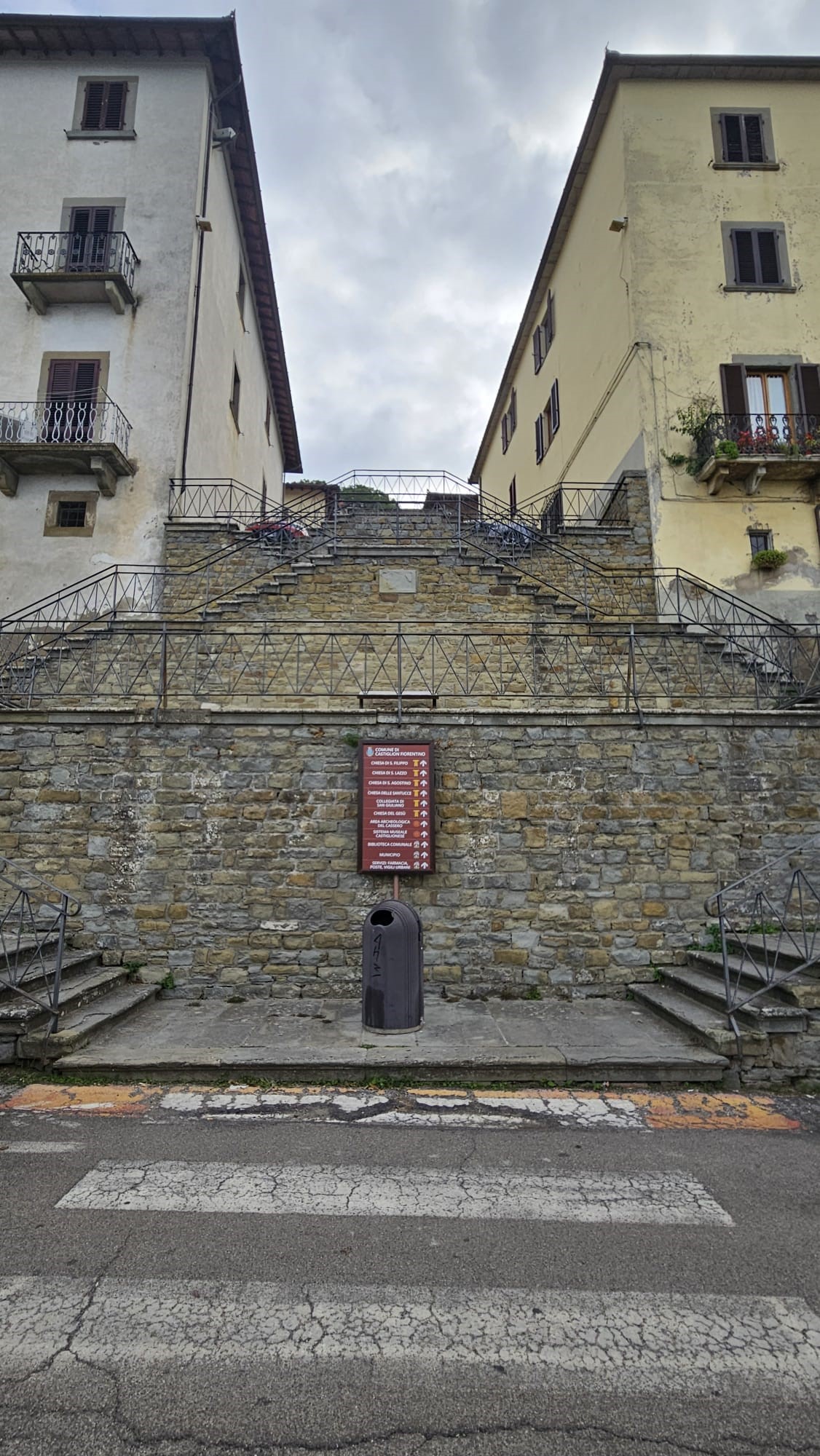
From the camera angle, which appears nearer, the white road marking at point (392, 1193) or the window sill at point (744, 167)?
the white road marking at point (392, 1193)

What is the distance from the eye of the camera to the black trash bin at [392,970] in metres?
6.54

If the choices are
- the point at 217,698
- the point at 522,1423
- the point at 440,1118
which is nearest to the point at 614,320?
the point at 217,698

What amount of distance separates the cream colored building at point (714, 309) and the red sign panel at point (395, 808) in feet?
30.9

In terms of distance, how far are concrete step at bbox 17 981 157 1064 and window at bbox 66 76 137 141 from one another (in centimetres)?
1943

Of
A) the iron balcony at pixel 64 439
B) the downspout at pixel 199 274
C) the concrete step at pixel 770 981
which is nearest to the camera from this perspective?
the concrete step at pixel 770 981

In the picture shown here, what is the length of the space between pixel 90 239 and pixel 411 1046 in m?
18.5

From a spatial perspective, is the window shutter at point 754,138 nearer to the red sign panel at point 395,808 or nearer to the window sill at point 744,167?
the window sill at point 744,167

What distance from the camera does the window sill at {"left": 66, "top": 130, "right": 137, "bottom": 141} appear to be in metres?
17.1

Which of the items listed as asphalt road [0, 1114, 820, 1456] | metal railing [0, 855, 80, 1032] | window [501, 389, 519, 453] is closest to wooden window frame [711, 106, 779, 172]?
window [501, 389, 519, 453]

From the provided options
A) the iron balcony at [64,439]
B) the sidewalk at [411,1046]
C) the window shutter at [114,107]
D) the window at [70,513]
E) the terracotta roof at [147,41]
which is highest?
the terracotta roof at [147,41]

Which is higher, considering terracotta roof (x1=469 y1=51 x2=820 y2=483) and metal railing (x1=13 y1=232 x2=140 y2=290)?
terracotta roof (x1=469 y1=51 x2=820 y2=483)

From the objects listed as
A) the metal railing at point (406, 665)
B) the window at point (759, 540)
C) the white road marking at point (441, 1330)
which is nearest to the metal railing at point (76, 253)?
the metal railing at point (406, 665)

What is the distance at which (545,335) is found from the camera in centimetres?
2266

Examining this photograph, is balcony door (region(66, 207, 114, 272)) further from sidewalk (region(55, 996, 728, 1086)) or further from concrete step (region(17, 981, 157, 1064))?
sidewalk (region(55, 996, 728, 1086))
